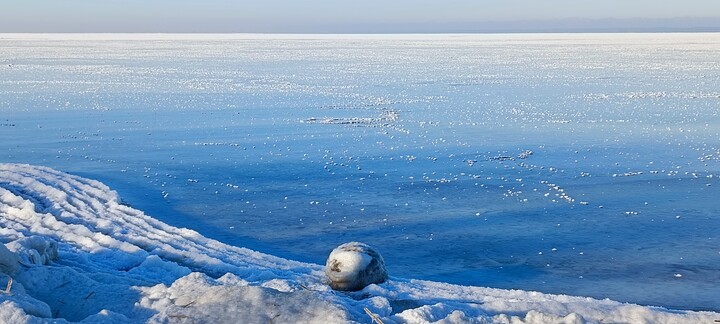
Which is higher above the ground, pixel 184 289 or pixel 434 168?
pixel 184 289

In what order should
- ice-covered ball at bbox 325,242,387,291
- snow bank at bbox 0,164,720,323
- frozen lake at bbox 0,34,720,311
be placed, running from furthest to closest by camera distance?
frozen lake at bbox 0,34,720,311
ice-covered ball at bbox 325,242,387,291
snow bank at bbox 0,164,720,323

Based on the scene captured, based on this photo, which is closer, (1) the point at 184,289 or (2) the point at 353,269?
(1) the point at 184,289

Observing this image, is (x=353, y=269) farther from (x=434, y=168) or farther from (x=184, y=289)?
(x=434, y=168)

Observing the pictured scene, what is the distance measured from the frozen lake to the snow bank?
2.23 ft

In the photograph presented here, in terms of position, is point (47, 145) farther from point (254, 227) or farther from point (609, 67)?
point (609, 67)

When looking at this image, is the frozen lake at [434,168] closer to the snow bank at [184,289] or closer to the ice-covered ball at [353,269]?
the snow bank at [184,289]

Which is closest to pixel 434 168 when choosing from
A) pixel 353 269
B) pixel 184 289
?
pixel 353 269

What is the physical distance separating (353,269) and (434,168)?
5.59 meters

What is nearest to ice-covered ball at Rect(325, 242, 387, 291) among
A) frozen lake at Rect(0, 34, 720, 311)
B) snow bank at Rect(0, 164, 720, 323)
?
snow bank at Rect(0, 164, 720, 323)

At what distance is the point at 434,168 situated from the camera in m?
11.2

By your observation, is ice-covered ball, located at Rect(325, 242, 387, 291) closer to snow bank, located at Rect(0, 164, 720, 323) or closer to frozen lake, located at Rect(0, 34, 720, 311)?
snow bank, located at Rect(0, 164, 720, 323)

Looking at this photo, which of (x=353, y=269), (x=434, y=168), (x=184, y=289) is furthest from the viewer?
(x=434, y=168)

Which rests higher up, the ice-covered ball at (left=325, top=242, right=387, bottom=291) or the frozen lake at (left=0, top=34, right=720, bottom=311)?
the ice-covered ball at (left=325, top=242, right=387, bottom=291)

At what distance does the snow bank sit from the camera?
458cm
